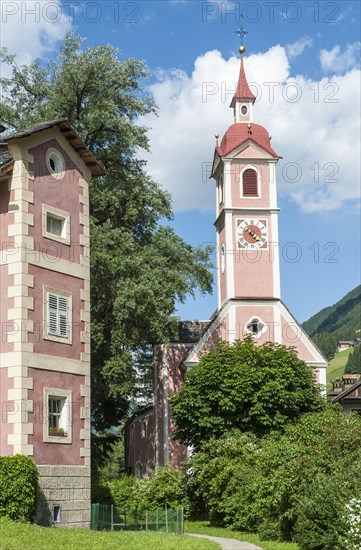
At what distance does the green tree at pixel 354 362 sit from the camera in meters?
162

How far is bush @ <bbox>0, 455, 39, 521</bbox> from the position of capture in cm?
2497

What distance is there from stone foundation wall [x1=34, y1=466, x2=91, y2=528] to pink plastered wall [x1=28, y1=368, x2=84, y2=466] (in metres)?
0.32

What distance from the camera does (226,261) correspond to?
54.0m

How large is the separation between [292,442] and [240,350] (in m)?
13.1

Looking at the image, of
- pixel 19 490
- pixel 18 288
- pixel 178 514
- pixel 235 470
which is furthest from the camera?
pixel 235 470

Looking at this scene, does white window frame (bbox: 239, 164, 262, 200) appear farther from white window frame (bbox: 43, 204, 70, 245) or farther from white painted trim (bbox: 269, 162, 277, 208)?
white window frame (bbox: 43, 204, 70, 245)

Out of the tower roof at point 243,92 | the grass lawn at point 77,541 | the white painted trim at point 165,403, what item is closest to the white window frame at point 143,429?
the white painted trim at point 165,403

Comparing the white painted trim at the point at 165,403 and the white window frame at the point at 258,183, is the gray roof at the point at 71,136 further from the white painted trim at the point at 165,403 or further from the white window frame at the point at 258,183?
the white window frame at the point at 258,183

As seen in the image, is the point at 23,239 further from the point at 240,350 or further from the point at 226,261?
the point at 226,261

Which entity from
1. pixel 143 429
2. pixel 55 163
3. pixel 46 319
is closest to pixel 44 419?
pixel 46 319

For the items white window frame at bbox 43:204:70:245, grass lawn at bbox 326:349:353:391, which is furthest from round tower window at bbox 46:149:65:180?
grass lawn at bbox 326:349:353:391

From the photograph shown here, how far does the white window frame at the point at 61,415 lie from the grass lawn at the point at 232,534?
6983mm

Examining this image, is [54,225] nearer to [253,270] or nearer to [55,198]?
[55,198]

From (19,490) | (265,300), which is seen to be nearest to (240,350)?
(265,300)
